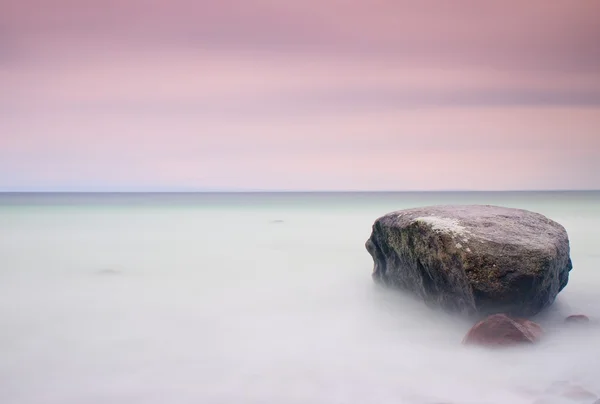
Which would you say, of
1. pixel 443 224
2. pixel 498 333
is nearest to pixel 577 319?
pixel 498 333

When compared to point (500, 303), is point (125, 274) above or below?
below

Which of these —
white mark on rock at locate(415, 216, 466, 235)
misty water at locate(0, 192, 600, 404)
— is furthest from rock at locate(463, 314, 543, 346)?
white mark on rock at locate(415, 216, 466, 235)

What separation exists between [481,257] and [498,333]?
61 cm

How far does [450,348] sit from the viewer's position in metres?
3.73

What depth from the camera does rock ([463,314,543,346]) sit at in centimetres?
354

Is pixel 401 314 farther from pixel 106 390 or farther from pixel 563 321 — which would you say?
pixel 106 390

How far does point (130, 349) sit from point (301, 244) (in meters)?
6.69

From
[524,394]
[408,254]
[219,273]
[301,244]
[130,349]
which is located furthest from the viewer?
[301,244]

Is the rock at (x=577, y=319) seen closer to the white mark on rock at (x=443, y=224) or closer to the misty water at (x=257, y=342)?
the misty water at (x=257, y=342)

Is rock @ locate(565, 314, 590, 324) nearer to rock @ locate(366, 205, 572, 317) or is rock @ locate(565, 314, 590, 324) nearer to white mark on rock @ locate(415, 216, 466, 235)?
rock @ locate(366, 205, 572, 317)

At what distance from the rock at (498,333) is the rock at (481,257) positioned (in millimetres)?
234

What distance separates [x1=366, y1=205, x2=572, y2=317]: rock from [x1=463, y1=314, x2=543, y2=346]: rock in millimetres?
234

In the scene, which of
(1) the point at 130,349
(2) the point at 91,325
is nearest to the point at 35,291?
(2) the point at 91,325

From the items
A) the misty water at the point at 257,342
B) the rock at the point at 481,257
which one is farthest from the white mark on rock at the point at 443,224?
the misty water at the point at 257,342
